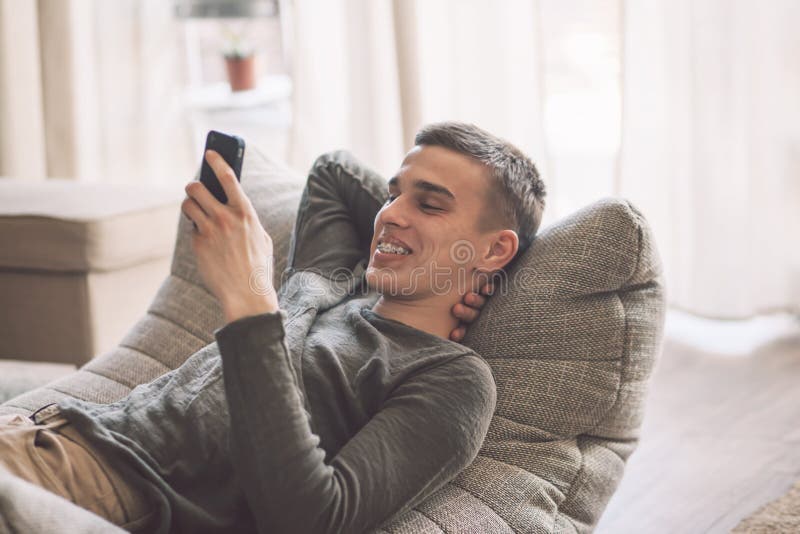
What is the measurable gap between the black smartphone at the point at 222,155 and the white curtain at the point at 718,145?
6.48 feet

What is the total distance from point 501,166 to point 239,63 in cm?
274

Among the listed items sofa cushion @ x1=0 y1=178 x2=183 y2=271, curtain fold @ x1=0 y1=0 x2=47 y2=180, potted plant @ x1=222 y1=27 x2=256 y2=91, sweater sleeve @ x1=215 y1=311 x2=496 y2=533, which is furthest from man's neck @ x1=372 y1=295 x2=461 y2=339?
curtain fold @ x1=0 y1=0 x2=47 y2=180

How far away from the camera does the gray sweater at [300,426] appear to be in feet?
4.03

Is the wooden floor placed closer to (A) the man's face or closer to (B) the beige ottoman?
(A) the man's face

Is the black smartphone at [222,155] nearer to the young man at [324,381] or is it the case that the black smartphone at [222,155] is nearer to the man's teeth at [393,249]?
the young man at [324,381]

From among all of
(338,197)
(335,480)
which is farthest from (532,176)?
(335,480)

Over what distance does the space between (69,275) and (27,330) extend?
9.2 inches

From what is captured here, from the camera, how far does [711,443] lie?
2461 mm

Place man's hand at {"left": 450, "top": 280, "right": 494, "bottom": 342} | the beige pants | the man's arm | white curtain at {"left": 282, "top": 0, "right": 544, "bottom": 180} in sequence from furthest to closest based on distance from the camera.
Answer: white curtain at {"left": 282, "top": 0, "right": 544, "bottom": 180}, the man's arm, man's hand at {"left": 450, "top": 280, "right": 494, "bottom": 342}, the beige pants

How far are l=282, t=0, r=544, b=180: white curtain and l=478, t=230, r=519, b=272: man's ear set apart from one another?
66.2 inches

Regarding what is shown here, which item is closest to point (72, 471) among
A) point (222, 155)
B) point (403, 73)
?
point (222, 155)

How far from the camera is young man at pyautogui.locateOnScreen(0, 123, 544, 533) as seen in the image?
124 centimetres

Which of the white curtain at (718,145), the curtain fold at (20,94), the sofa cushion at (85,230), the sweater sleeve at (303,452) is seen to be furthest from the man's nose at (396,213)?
the curtain fold at (20,94)

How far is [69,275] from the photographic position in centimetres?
268
